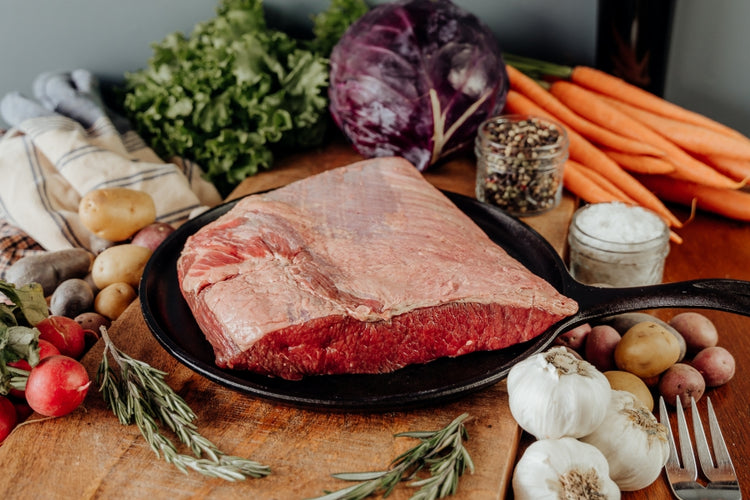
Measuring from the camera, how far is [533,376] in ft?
4.42

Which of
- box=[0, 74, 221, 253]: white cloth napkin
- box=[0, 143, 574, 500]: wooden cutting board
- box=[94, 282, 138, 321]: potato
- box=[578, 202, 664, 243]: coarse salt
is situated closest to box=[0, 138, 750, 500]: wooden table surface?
box=[0, 143, 574, 500]: wooden cutting board

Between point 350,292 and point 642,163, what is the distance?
146 cm

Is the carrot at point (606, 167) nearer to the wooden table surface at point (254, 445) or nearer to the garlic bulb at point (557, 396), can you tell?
the wooden table surface at point (254, 445)

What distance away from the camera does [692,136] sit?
2.44 meters

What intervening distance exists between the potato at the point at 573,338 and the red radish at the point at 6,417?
4.42 ft

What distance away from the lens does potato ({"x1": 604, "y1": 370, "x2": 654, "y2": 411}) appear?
63.4 inches

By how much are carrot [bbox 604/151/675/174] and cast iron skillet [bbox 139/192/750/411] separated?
0.79 meters

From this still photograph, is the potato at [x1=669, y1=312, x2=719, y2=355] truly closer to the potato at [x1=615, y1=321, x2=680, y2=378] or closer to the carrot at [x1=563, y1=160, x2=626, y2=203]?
the potato at [x1=615, y1=321, x2=680, y2=378]

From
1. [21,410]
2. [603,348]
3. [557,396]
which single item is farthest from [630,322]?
[21,410]

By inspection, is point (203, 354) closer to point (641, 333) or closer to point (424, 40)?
point (641, 333)

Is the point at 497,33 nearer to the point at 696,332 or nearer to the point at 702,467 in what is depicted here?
the point at 696,332

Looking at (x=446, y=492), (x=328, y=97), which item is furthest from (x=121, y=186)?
(x=446, y=492)

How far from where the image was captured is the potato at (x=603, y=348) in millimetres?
1768

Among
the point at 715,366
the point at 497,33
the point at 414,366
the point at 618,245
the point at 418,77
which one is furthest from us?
the point at 497,33
